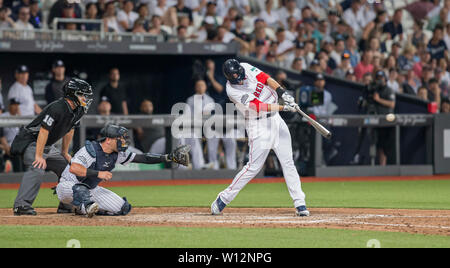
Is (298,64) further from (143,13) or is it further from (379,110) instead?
(143,13)

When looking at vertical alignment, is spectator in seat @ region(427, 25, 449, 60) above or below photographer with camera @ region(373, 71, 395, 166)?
above

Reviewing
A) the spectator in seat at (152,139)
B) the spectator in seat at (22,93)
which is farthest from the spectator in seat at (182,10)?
the spectator in seat at (22,93)

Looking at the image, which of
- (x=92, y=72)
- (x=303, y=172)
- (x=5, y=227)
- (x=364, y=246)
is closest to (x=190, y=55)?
(x=92, y=72)

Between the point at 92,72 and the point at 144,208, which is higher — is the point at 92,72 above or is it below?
above

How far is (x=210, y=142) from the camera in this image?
1454cm

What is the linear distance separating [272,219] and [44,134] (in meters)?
2.48

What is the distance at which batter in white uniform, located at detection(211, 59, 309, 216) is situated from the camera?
333 inches

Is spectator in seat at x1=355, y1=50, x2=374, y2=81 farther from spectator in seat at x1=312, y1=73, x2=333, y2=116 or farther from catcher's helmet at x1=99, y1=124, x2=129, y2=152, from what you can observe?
catcher's helmet at x1=99, y1=124, x2=129, y2=152

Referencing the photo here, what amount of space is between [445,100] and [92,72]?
708 centimetres

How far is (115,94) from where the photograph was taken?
15109 millimetres

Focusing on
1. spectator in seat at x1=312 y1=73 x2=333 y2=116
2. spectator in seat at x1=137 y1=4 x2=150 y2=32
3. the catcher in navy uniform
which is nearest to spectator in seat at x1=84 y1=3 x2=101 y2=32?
spectator in seat at x1=137 y1=4 x2=150 y2=32

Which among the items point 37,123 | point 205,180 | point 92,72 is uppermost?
point 92,72

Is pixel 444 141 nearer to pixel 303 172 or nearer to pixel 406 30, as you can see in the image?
pixel 303 172

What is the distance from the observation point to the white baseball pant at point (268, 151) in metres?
8.48
